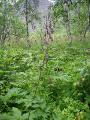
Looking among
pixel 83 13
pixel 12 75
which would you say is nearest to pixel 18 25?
pixel 83 13

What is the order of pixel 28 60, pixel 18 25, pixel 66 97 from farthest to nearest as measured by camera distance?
pixel 18 25 → pixel 28 60 → pixel 66 97

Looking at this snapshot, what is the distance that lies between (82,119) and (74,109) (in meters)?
0.41

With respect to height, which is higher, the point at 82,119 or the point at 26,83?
the point at 26,83

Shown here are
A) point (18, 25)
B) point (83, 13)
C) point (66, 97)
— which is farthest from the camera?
point (83, 13)

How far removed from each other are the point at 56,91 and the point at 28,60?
218cm

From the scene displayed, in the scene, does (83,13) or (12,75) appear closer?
(12,75)

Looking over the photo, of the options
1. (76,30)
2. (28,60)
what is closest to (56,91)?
(28,60)

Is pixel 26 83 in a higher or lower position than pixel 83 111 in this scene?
higher

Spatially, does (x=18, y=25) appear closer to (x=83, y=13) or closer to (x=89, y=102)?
(x=83, y=13)

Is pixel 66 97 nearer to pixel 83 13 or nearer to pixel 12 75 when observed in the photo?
pixel 12 75

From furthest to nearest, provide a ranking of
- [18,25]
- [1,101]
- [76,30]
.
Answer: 1. [76,30]
2. [18,25]
3. [1,101]

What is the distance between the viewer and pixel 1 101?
473 cm

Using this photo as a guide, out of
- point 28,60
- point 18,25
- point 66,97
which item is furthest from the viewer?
point 18,25

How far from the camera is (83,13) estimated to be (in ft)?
105
